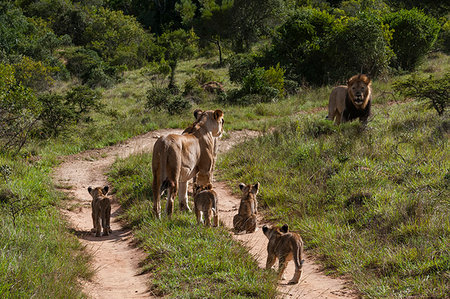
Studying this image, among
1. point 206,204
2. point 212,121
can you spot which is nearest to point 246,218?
point 206,204

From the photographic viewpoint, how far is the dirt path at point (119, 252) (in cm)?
545

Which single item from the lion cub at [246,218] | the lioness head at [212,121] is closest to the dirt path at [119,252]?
the lion cub at [246,218]

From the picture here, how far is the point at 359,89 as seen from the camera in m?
11.7

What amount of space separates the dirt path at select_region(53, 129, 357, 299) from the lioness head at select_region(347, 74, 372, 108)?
13.4 feet

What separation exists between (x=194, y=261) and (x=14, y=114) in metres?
9.05

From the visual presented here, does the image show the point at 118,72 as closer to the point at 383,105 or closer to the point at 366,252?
the point at 383,105

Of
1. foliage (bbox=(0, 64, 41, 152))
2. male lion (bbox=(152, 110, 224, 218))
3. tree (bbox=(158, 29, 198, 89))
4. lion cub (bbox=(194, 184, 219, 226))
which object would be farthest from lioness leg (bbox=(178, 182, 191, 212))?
tree (bbox=(158, 29, 198, 89))

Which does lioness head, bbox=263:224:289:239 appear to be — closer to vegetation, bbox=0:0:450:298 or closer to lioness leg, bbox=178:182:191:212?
vegetation, bbox=0:0:450:298

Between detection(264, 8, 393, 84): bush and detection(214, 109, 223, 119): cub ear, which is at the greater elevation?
detection(264, 8, 393, 84): bush

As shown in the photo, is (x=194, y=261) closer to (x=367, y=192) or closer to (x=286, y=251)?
(x=286, y=251)

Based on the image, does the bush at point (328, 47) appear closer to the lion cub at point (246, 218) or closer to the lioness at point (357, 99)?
the lioness at point (357, 99)

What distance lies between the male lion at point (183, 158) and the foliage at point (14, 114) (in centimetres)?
541

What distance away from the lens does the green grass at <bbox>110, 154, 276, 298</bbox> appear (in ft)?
16.4

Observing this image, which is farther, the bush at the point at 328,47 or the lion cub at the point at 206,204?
the bush at the point at 328,47
